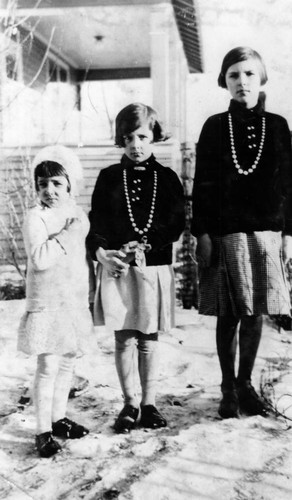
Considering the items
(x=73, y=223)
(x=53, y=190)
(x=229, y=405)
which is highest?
(x=53, y=190)

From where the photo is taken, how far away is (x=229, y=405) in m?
1.85

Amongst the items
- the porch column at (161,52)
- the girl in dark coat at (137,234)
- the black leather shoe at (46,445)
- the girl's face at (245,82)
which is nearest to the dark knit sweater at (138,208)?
the girl in dark coat at (137,234)

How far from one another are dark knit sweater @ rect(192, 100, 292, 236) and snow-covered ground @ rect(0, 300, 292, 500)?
1.44ft

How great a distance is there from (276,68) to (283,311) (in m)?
0.83

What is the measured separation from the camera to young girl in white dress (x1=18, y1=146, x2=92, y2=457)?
177 centimetres

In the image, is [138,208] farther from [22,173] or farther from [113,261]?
[22,173]

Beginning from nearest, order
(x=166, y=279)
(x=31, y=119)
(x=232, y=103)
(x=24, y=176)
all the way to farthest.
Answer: (x=232, y=103) → (x=166, y=279) → (x=31, y=119) → (x=24, y=176)

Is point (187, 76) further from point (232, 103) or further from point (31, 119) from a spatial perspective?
point (31, 119)

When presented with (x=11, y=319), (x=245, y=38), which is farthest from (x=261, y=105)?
(x=11, y=319)

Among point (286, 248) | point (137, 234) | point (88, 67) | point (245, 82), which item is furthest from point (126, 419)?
point (88, 67)

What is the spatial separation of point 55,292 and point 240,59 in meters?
1.04

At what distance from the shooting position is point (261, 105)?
1.72m

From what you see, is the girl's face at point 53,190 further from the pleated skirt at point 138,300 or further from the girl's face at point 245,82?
the girl's face at point 245,82

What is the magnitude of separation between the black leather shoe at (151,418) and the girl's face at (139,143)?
0.94 m
